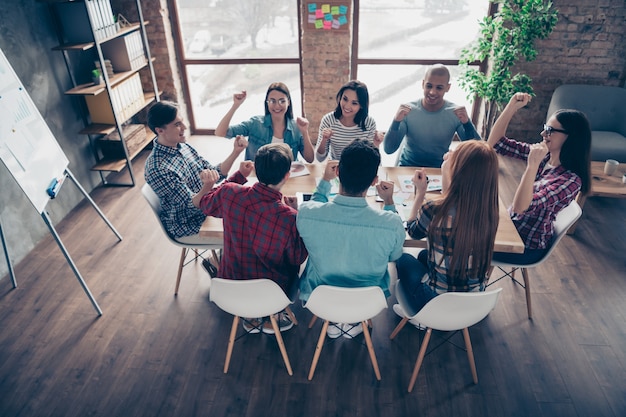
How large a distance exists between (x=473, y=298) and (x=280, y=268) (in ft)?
3.44

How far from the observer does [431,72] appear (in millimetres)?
3123

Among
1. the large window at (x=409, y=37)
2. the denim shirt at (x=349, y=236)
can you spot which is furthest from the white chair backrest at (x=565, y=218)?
the large window at (x=409, y=37)

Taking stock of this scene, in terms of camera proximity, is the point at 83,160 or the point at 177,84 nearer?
the point at 83,160

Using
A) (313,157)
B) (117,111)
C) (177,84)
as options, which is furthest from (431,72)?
(177,84)

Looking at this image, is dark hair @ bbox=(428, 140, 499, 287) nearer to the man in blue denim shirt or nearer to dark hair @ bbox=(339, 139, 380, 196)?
the man in blue denim shirt

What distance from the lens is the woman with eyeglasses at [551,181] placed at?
8.02 feet

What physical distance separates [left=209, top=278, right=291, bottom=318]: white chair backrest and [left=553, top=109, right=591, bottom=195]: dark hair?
1.85m

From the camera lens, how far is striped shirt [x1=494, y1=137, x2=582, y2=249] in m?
2.48

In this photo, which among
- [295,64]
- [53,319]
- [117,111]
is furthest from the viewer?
[295,64]

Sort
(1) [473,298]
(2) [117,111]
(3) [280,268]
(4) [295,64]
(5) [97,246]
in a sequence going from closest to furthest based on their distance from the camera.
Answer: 1. (1) [473,298]
2. (3) [280,268]
3. (5) [97,246]
4. (2) [117,111]
5. (4) [295,64]

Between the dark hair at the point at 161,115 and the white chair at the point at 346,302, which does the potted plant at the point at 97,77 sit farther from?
the white chair at the point at 346,302

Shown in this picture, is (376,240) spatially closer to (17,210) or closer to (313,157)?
(313,157)

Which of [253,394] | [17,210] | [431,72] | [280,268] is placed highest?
[431,72]

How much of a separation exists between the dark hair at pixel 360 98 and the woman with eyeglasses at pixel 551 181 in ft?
3.89
